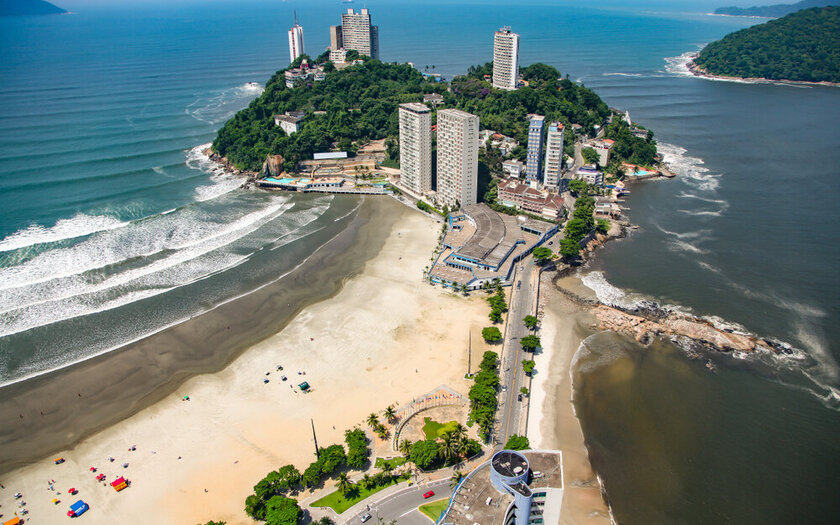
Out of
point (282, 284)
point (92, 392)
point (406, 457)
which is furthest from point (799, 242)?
point (92, 392)

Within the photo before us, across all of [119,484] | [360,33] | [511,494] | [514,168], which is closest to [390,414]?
[511,494]

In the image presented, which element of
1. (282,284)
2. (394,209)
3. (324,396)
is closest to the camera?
(324,396)

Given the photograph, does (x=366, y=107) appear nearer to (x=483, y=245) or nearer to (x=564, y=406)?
(x=483, y=245)

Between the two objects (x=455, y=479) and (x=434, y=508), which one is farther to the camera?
(x=455, y=479)

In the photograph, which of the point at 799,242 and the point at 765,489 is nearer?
the point at 765,489

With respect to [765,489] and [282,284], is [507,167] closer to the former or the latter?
[282,284]

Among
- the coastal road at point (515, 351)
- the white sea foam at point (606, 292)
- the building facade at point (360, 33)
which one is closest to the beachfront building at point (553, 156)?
the coastal road at point (515, 351)

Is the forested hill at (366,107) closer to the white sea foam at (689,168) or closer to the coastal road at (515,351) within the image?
the white sea foam at (689,168)
